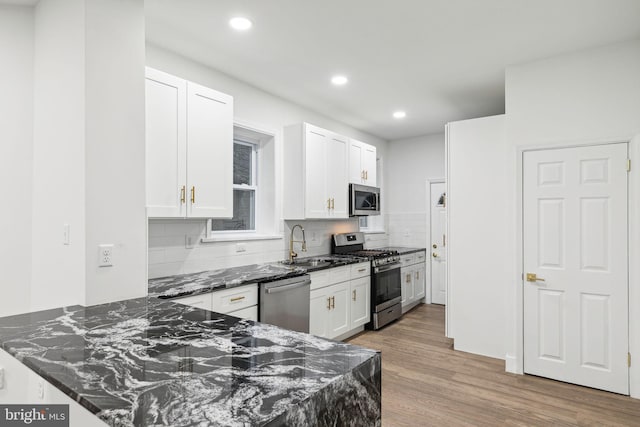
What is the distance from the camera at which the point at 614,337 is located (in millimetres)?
2889

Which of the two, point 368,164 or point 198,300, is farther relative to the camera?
point 368,164

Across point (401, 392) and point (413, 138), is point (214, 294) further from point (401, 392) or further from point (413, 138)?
point (413, 138)

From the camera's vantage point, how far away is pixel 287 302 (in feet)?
10.1

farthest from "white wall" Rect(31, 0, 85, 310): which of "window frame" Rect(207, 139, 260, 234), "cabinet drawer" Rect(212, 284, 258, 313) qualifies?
"window frame" Rect(207, 139, 260, 234)

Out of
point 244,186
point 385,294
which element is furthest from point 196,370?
point 385,294

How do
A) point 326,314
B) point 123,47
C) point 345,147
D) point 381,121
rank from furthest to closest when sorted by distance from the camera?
1. point 381,121
2. point 345,147
3. point 326,314
4. point 123,47

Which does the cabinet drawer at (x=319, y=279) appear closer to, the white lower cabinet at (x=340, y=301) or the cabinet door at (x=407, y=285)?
the white lower cabinet at (x=340, y=301)

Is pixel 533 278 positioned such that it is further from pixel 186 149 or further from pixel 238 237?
pixel 186 149

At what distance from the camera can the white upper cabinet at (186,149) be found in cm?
248

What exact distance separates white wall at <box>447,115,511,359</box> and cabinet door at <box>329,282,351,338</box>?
3.60ft

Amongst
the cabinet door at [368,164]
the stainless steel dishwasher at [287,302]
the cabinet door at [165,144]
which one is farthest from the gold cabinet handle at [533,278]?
the cabinet door at [165,144]

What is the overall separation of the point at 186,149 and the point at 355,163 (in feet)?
8.41

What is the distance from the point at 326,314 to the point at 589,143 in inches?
108

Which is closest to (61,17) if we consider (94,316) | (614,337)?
(94,316)
